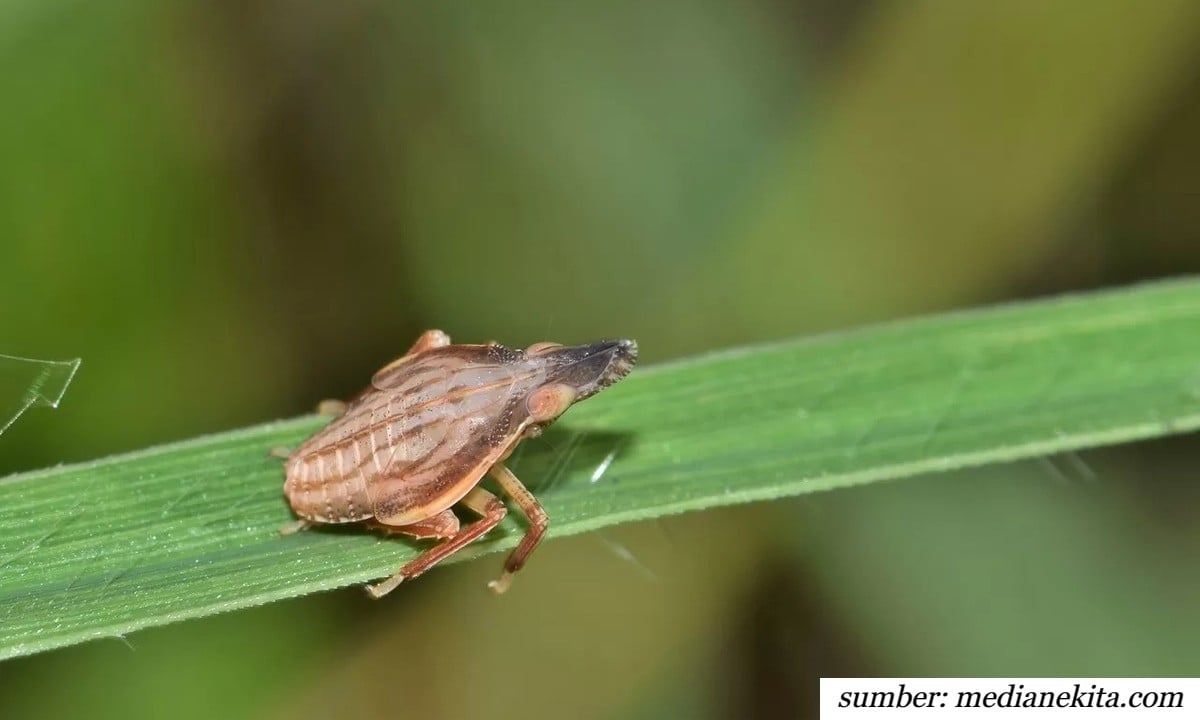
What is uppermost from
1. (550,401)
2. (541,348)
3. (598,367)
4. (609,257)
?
(609,257)

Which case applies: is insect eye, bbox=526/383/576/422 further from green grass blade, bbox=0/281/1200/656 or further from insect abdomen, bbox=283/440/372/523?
insect abdomen, bbox=283/440/372/523

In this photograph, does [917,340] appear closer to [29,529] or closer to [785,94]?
[785,94]

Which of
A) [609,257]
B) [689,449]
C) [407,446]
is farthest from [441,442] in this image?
[609,257]

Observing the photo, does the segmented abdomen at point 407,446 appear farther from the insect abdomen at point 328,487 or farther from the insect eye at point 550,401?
the insect eye at point 550,401

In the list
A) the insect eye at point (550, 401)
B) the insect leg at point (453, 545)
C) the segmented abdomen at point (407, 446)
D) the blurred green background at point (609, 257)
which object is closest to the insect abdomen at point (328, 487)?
the segmented abdomen at point (407, 446)

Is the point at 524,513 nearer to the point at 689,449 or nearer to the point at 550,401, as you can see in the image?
the point at 550,401

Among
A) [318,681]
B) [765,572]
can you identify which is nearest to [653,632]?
[765,572]
